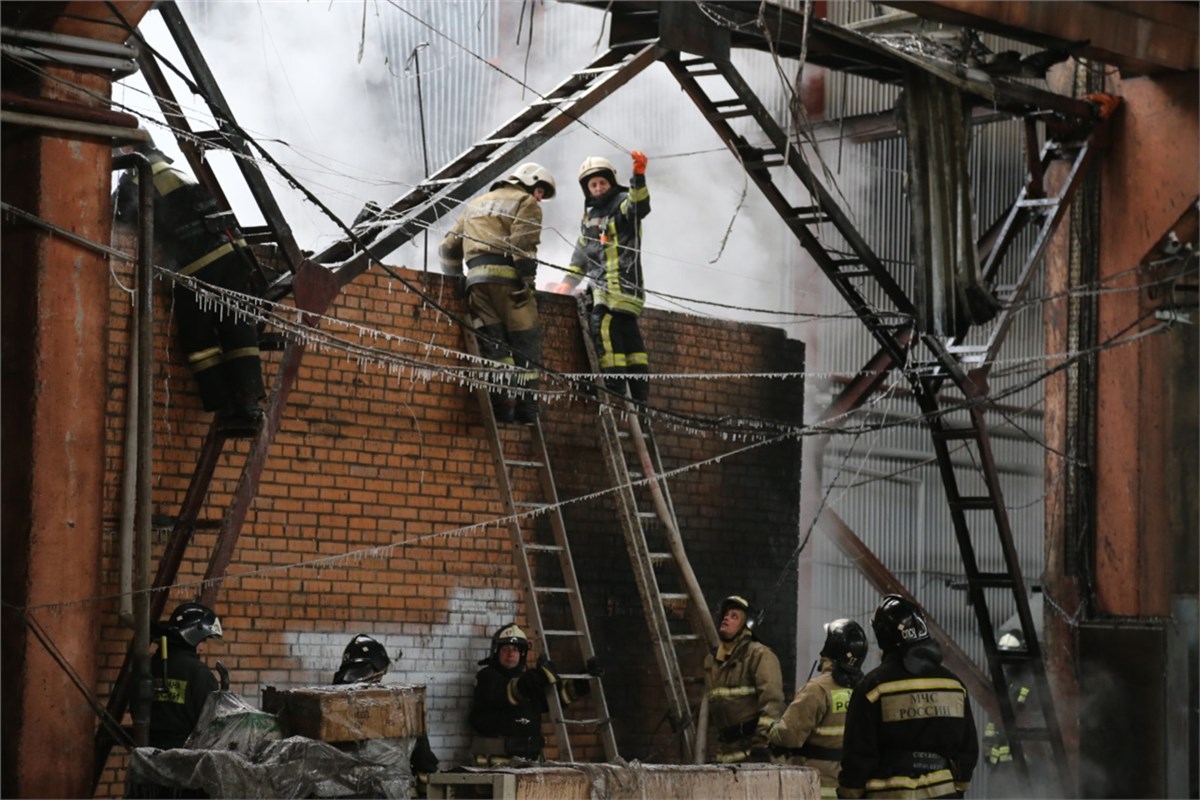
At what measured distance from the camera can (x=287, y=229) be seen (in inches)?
374

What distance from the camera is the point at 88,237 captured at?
8148 millimetres

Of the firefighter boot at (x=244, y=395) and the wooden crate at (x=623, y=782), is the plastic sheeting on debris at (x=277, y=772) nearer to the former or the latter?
the wooden crate at (x=623, y=782)

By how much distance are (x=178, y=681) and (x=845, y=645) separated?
3.74 m

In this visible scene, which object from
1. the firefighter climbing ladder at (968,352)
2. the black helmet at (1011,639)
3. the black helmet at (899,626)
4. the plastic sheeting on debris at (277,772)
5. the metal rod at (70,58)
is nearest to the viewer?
the plastic sheeting on debris at (277,772)

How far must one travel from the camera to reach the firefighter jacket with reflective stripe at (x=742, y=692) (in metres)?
10.7

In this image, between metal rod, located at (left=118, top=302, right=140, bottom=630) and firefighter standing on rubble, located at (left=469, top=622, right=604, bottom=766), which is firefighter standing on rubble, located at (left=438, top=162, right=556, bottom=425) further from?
metal rod, located at (left=118, top=302, right=140, bottom=630)

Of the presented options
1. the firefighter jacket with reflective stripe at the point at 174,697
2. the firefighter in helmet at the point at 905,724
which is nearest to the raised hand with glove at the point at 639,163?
the firefighter in helmet at the point at 905,724

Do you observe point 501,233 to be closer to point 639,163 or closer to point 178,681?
point 639,163

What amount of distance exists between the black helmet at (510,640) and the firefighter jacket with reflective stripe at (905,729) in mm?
2781

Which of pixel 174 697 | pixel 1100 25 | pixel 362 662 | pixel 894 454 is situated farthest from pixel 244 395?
pixel 894 454

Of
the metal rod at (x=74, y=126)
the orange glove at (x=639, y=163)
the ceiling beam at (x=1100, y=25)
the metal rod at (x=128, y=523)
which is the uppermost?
the ceiling beam at (x=1100, y=25)

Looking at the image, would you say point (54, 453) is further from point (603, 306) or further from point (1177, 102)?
point (1177, 102)

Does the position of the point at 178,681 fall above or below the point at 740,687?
above

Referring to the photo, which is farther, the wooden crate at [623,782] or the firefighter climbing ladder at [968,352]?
the firefighter climbing ladder at [968,352]
